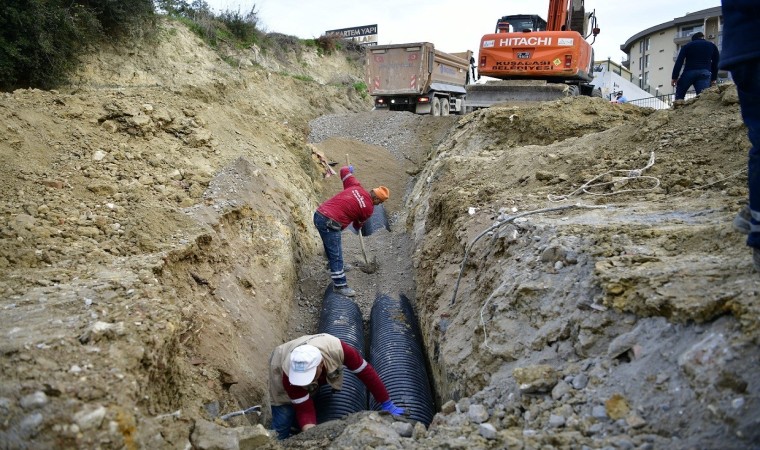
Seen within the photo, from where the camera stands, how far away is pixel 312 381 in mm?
3852

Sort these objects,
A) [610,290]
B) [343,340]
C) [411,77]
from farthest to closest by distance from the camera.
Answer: [411,77] → [343,340] → [610,290]

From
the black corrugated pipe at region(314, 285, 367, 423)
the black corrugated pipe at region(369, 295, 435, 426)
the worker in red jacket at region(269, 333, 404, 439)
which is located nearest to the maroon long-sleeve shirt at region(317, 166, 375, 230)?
the black corrugated pipe at region(314, 285, 367, 423)

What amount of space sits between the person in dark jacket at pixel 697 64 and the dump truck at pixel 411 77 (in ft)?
25.8

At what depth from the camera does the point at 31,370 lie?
2.45 metres

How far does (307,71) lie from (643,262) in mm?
21368

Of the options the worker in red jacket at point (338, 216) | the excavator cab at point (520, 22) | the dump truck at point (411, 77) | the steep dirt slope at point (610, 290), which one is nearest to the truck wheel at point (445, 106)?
the dump truck at point (411, 77)

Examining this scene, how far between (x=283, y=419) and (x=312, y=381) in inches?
18.1

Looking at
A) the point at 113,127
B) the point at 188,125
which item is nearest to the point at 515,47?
the point at 188,125

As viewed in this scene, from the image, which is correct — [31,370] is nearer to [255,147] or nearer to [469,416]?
[469,416]

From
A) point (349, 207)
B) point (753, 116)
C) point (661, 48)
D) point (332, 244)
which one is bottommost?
point (332, 244)

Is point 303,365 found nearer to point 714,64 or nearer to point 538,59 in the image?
point 714,64

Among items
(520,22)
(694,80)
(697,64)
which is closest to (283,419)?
(694,80)

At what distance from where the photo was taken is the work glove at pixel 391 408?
402 centimetres

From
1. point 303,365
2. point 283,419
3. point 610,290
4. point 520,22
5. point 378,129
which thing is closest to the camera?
point 610,290
